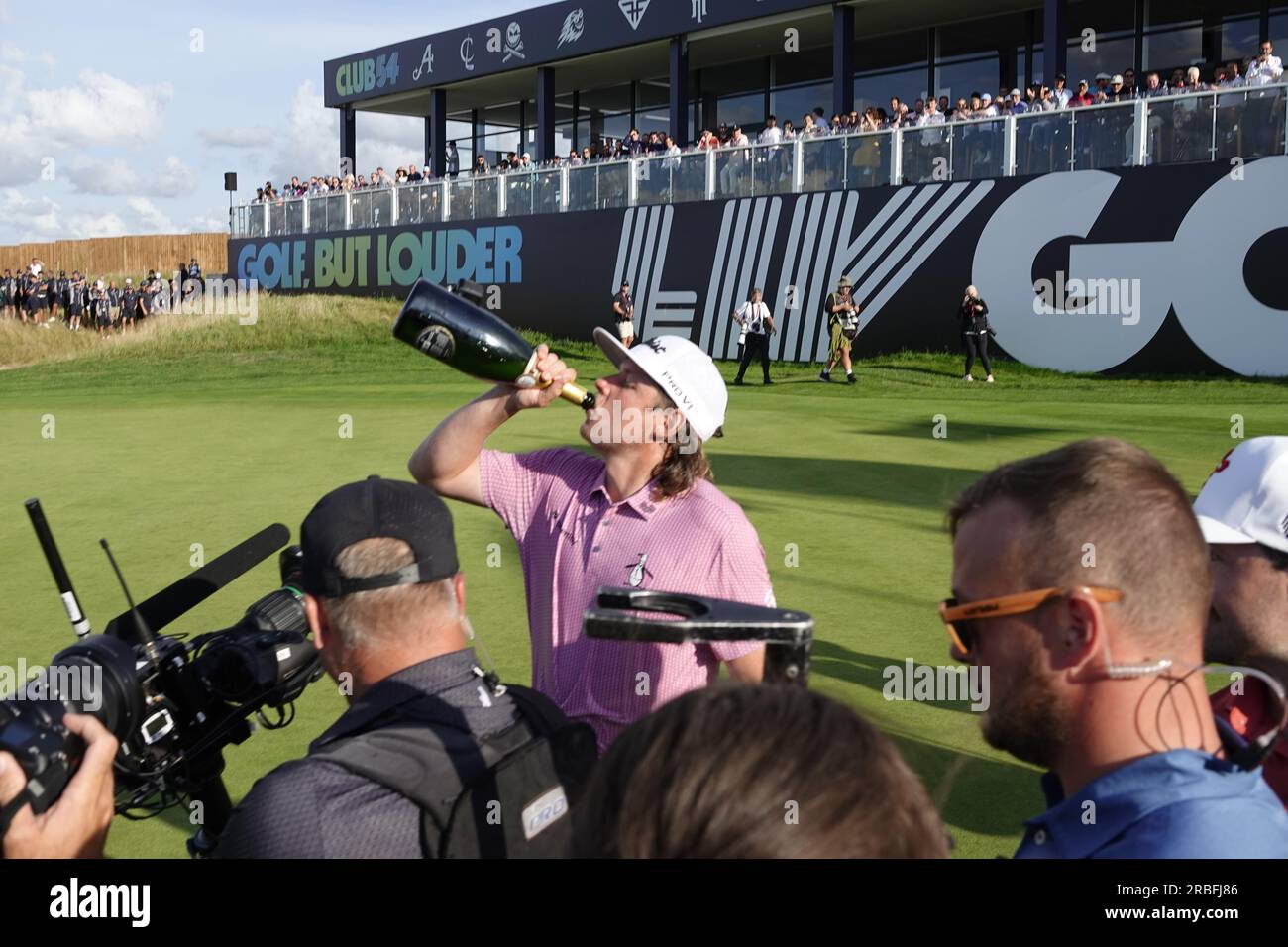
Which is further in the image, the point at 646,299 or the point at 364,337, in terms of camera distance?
the point at 364,337

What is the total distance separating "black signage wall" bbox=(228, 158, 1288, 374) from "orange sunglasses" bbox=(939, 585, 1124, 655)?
2076 cm

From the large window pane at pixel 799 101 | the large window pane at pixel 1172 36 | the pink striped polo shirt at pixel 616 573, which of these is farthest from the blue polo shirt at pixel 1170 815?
the large window pane at pixel 799 101

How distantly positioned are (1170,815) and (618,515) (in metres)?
2.13

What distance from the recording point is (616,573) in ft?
12.0

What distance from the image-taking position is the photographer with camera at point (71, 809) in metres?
2.05

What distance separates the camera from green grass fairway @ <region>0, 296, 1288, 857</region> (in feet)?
17.9

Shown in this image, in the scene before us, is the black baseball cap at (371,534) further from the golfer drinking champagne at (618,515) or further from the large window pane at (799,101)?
the large window pane at (799,101)

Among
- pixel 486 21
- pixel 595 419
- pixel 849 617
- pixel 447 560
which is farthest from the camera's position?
pixel 486 21

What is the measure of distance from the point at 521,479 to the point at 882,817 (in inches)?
112

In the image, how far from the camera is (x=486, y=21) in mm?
40438

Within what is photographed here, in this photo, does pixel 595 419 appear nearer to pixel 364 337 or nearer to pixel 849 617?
pixel 849 617
